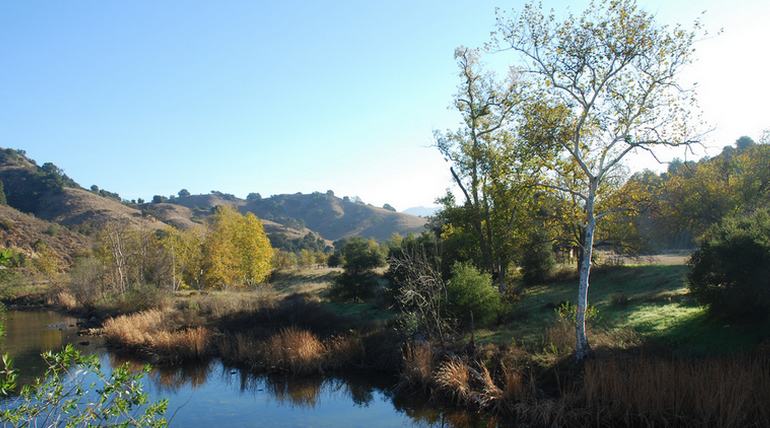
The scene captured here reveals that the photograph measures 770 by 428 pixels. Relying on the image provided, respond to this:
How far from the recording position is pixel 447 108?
27625 millimetres

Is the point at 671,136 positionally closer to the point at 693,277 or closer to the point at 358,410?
the point at 693,277

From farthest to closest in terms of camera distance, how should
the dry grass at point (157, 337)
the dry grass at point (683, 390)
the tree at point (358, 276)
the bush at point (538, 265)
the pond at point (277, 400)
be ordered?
the tree at point (358, 276) → the bush at point (538, 265) → the dry grass at point (157, 337) → the pond at point (277, 400) → the dry grass at point (683, 390)

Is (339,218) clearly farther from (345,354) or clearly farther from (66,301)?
(345,354)

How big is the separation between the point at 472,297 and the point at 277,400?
350 inches

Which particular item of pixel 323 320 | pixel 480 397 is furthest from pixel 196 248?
pixel 480 397

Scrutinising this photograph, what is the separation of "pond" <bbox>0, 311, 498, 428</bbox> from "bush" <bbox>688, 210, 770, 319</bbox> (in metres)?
8.18

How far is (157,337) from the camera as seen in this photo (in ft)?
87.5

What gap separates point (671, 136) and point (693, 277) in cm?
570

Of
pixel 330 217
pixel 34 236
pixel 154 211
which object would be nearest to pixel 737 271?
pixel 34 236

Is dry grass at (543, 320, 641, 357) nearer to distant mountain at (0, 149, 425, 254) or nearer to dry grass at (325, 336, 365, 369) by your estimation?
dry grass at (325, 336, 365, 369)

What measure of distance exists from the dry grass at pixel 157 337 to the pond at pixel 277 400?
4.23ft

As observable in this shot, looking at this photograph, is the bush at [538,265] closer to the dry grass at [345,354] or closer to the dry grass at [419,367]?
the dry grass at [345,354]

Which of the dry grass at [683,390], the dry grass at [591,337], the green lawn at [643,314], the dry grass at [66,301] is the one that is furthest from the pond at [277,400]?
the dry grass at [66,301]

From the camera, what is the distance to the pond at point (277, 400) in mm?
16281
